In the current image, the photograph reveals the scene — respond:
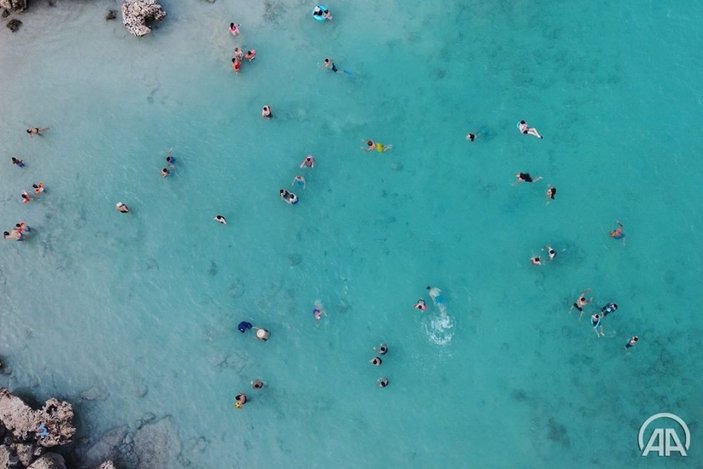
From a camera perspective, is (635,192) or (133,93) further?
(133,93)

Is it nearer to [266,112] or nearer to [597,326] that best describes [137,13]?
[266,112]

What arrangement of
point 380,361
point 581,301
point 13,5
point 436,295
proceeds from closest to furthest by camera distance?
1. point 581,301
2. point 380,361
3. point 436,295
4. point 13,5

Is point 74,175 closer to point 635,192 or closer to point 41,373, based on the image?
point 41,373

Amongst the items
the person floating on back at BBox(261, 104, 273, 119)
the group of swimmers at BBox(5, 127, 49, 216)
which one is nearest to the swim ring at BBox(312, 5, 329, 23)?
the person floating on back at BBox(261, 104, 273, 119)

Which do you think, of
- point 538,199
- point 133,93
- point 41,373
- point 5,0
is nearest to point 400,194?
point 538,199

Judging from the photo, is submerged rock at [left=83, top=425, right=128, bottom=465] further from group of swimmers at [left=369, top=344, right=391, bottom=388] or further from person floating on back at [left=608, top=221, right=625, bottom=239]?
person floating on back at [left=608, top=221, right=625, bottom=239]

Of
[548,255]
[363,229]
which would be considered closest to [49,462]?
[363,229]

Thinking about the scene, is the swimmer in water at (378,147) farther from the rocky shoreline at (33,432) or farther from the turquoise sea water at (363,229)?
the rocky shoreline at (33,432)
